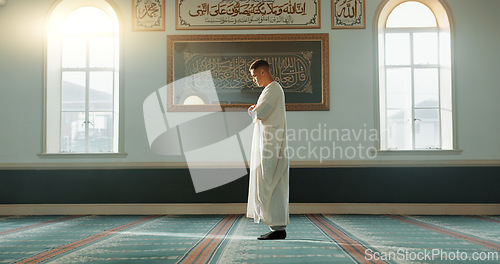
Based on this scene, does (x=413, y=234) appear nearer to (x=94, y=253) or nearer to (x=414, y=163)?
(x=414, y=163)

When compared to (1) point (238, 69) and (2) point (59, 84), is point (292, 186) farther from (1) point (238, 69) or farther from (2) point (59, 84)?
(2) point (59, 84)

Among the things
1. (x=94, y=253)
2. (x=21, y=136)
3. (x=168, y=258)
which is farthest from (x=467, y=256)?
(x=21, y=136)

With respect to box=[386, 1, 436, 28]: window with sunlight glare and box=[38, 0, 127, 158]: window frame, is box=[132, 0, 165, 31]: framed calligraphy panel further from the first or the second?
box=[386, 1, 436, 28]: window with sunlight glare

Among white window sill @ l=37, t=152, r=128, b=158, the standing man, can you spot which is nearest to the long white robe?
the standing man

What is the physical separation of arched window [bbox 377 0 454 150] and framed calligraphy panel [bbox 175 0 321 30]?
36.1 inches

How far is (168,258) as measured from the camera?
2.77 m

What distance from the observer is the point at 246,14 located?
5.50 m

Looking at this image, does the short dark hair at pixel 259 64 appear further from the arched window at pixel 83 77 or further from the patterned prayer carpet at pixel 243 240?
the arched window at pixel 83 77

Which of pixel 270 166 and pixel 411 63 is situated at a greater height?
pixel 411 63

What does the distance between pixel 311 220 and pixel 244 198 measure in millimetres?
982

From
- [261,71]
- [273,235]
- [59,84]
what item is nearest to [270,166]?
[273,235]

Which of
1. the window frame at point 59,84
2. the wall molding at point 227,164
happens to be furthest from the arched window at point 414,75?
the window frame at point 59,84

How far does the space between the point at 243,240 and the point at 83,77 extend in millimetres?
3413

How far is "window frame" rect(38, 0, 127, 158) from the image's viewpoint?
545 centimetres
